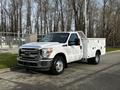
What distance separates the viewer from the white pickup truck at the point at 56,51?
11.0 metres

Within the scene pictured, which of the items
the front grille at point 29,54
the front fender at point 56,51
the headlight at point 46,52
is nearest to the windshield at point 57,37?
the front fender at point 56,51

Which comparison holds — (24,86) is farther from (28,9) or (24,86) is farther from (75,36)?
(28,9)

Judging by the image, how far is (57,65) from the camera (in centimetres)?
1143

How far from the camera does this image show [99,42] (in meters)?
15.8

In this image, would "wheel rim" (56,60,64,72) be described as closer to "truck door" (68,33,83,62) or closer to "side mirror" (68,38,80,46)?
"truck door" (68,33,83,62)

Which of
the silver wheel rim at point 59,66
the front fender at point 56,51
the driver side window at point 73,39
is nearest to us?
the front fender at point 56,51

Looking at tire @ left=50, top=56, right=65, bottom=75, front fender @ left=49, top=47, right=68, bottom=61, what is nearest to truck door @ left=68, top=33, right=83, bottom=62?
front fender @ left=49, top=47, right=68, bottom=61

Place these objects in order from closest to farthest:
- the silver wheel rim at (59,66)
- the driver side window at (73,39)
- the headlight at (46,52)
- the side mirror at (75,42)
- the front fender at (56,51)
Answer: the headlight at (46,52), the front fender at (56,51), the silver wheel rim at (59,66), the side mirror at (75,42), the driver side window at (73,39)

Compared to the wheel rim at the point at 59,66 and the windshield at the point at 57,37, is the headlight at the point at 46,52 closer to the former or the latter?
the wheel rim at the point at 59,66

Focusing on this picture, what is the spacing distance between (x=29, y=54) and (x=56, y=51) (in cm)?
123

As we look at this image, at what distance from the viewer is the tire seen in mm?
11192

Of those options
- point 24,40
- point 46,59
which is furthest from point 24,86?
point 24,40

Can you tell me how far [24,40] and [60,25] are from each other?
86.3ft

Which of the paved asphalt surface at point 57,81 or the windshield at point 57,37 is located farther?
the windshield at point 57,37
